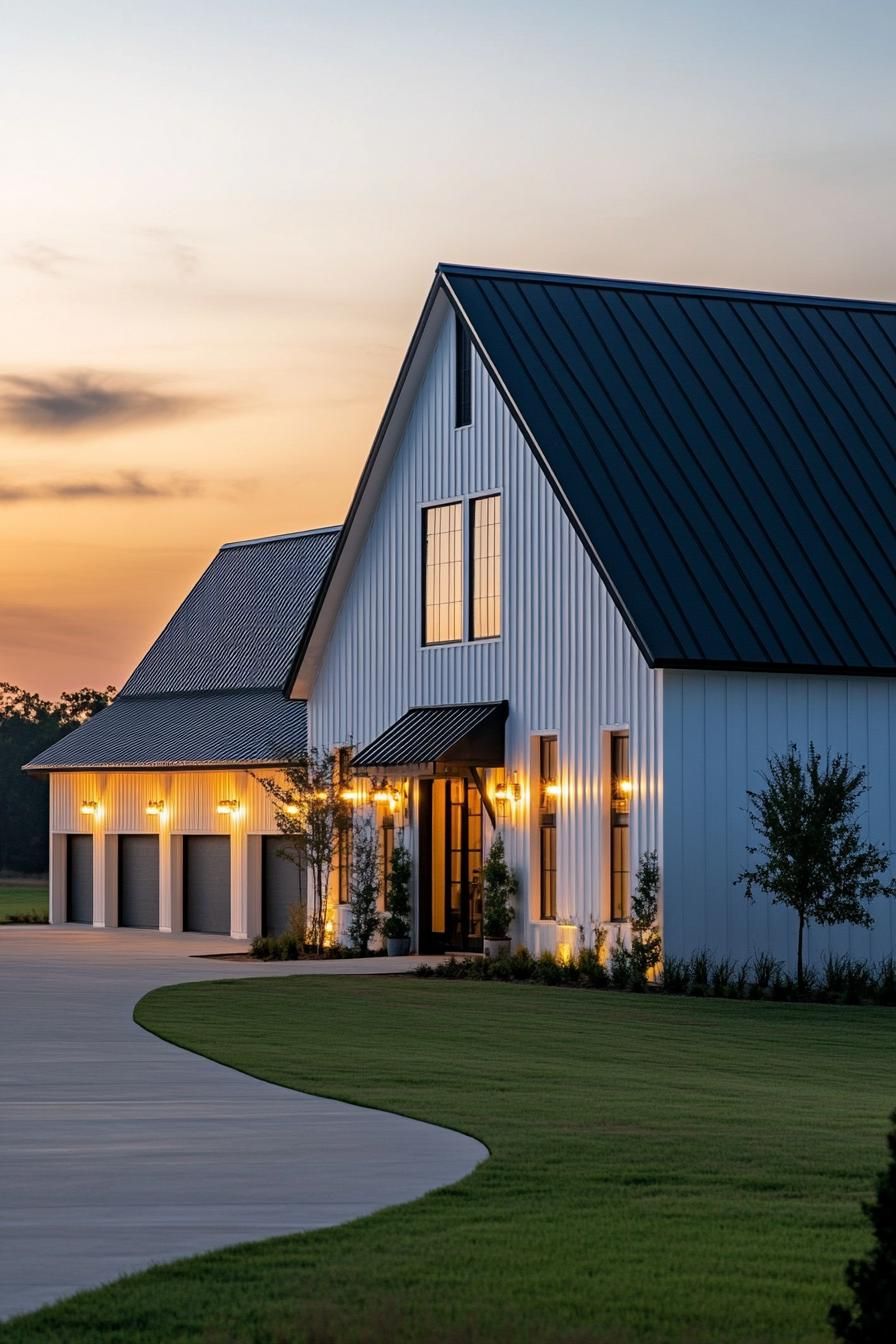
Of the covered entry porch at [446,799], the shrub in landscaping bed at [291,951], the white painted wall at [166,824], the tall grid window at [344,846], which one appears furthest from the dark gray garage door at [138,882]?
the covered entry porch at [446,799]

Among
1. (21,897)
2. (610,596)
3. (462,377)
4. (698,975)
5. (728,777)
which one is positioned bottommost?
(21,897)

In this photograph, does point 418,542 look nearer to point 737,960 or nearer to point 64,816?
point 737,960

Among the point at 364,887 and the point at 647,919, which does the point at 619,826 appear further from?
the point at 364,887

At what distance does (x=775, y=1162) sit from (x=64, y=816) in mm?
38336

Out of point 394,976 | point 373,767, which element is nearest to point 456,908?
point 373,767

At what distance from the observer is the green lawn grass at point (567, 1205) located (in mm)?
8219

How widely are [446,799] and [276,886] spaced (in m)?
7.87

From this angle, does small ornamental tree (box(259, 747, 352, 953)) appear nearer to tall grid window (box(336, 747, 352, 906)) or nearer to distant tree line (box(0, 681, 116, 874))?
tall grid window (box(336, 747, 352, 906))

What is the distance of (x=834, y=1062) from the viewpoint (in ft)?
63.9

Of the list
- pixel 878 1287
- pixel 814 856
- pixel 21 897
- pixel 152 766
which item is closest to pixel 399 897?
pixel 814 856

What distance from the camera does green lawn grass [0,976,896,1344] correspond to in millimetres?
8219

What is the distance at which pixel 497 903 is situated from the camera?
3241 cm

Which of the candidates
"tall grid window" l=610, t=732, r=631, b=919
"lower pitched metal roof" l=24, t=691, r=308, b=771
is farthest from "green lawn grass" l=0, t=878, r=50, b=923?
"tall grid window" l=610, t=732, r=631, b=919

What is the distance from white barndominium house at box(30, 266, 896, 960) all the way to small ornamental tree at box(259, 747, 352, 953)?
47 centimetres
